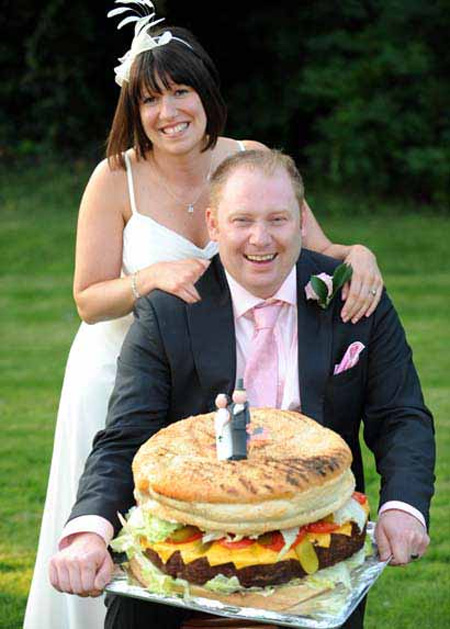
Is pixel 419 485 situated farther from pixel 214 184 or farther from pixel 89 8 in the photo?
pixel 89 8

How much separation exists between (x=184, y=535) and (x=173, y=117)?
1801 mm

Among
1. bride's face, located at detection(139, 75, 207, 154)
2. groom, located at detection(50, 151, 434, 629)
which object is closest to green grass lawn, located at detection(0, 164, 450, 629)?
groom, located at detection(50, 151, 434, 629)

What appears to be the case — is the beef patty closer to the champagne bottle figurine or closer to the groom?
the champagne bottle figurine

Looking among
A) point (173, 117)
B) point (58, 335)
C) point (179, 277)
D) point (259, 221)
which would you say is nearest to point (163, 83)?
point (173, 117)

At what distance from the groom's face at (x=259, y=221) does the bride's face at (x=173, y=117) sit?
0.92 metres

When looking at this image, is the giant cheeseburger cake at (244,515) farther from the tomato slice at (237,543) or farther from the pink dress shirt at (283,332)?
the pink dress shirt at (283,332)

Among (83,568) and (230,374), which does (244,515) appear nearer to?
(83,568)

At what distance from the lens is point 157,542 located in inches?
121

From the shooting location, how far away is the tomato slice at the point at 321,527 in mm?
3053

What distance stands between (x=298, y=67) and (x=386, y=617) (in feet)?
41.3

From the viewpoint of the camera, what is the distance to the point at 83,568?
313cm

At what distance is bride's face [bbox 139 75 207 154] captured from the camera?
4.41 metres

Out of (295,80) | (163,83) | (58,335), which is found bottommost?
(58,335)

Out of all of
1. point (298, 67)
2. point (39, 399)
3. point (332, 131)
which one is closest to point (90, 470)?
point (39, 399)
